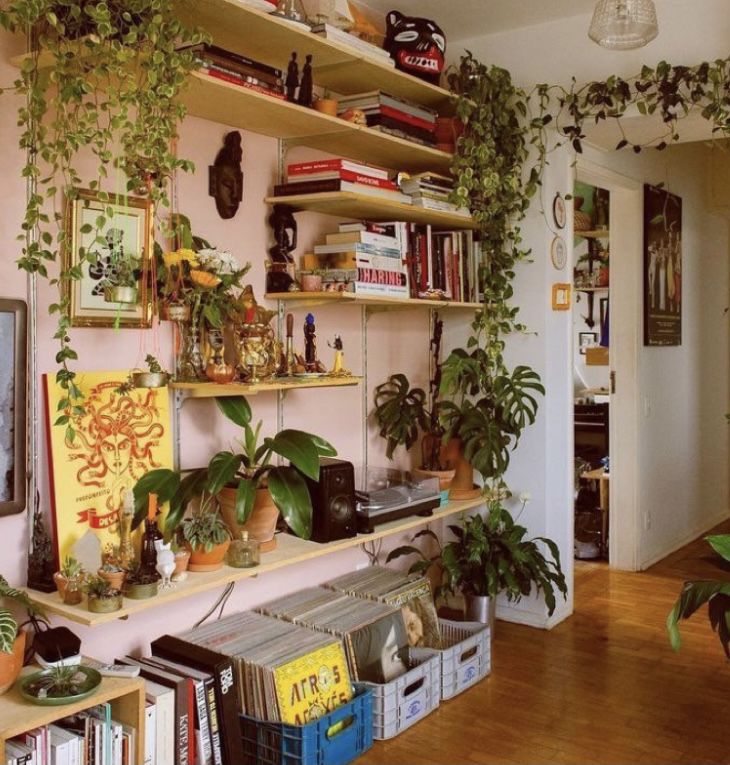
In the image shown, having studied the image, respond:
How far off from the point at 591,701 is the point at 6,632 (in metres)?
2.07

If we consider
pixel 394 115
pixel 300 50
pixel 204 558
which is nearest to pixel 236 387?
pixel 204 558

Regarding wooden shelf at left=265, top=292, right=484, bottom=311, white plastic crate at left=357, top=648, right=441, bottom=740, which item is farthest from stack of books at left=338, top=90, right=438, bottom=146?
white plastic crate at left=357, top=648, right=441, bottom=740

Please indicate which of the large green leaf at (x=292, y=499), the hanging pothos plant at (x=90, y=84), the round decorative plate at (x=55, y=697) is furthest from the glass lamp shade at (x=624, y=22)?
the round decorative plate at (x=55, y=697)

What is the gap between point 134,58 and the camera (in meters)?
2.26

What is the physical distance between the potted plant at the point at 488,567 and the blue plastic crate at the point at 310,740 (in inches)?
35.0

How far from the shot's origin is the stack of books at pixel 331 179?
3037 millimetres

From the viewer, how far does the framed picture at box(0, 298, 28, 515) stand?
7.63ft

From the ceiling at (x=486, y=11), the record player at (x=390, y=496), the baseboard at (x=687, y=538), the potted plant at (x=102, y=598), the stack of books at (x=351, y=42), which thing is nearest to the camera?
the potted plant at (x=102, y=598)

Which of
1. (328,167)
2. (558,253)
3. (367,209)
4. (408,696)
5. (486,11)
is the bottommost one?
(408,696)

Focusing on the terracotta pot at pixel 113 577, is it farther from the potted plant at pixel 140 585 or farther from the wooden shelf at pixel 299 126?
the wooden shelf at pixel 299 126

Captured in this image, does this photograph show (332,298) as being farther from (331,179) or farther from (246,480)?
(246,480)

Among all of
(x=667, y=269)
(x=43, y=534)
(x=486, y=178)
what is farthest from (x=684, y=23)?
(x=43, y=534)

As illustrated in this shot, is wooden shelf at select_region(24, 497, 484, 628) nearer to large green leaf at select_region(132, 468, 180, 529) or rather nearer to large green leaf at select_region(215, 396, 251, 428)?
large green leaf at select_region(132, 468, 180, 529)

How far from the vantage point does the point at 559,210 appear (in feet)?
12.9
